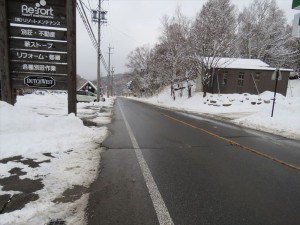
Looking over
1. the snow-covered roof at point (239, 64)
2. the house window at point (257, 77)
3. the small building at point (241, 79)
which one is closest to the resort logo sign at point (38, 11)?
the snow-covered roof at point (239, 64)

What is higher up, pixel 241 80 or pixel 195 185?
pixel 241 80

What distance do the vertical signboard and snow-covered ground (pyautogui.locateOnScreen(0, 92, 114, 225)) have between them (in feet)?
6.38

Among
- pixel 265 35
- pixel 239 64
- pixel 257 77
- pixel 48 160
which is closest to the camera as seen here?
pixel 48 160

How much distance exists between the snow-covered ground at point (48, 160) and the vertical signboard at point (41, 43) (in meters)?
1.94

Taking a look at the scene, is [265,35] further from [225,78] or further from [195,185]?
[195,185]

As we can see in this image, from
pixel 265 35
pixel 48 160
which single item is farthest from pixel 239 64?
pixel 48 160

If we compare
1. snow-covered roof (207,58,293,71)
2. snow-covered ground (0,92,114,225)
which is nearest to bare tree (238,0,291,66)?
snow-covered roof (207,58,293,71)

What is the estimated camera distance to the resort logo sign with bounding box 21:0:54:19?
31.3ft

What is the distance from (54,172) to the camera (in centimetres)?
504

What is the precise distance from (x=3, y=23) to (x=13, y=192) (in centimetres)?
734

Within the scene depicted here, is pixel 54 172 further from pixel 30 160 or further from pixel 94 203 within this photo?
pixel 94 203

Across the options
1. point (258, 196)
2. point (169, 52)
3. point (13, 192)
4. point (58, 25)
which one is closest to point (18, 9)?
point (58, 25)

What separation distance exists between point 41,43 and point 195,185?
8.02 meters

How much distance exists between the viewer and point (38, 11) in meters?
9.66
